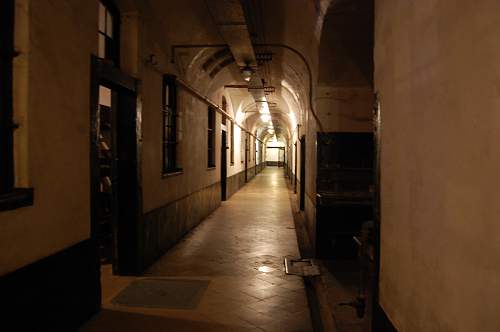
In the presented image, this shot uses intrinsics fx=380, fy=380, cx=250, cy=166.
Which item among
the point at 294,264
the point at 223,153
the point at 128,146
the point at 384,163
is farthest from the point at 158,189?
Result: the point at 223,153

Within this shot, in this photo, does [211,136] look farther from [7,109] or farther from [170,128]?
[7,109]

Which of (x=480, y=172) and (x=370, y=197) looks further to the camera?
(x=370, y=197)

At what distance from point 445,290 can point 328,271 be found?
4422 mm

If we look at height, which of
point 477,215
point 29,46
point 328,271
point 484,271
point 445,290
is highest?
point 29,46

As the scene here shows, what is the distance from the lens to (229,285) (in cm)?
507

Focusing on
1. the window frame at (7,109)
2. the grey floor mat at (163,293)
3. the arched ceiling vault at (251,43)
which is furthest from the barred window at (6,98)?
the arched ceiling vault at (251,43)

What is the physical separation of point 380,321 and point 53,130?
2.97 meters

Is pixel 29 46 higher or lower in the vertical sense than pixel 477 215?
higher

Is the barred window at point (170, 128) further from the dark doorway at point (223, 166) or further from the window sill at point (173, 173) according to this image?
the dark doorway at point (223, 166)

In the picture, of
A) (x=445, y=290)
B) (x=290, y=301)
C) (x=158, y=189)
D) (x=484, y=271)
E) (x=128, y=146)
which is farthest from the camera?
(x=158, y=189)

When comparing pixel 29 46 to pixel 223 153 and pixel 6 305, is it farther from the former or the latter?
pixel 223 153

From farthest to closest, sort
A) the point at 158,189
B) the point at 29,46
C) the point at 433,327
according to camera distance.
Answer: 1. the point at 158,189
2. the point at 29,46
3. the point at 433,327

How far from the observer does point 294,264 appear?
603 centimetres

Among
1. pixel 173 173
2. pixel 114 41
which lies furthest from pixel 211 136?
pixel 114 41
